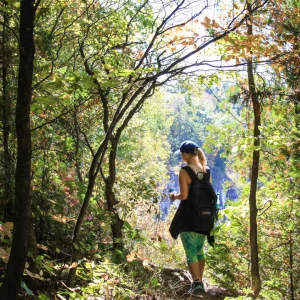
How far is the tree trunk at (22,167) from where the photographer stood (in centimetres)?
158

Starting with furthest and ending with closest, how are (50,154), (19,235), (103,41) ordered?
(103,41) < (50,154) < (19,235)

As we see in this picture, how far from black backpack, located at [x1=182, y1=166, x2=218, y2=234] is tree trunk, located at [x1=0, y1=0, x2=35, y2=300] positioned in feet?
7.67

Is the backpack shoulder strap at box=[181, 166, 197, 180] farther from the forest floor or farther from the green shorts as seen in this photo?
the forest floor

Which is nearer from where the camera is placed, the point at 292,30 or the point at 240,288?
the point at 292,30

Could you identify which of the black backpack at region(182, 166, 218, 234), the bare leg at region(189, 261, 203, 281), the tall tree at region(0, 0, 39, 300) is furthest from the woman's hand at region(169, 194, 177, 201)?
the tall tree at region(0, 0, 39, 300)

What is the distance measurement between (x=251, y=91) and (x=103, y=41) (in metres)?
1.48

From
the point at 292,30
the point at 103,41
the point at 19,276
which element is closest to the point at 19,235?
the point at 19,276

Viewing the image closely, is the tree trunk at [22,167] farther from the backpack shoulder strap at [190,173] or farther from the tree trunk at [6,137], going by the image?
the backpack shoulder strap at [190,173]

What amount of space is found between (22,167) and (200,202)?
2428 mm

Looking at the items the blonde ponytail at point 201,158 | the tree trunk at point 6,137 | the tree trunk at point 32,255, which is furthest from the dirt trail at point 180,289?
the tree trunk at point 6,137

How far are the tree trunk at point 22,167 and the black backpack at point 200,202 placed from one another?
2339 mm

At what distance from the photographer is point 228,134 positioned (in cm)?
407

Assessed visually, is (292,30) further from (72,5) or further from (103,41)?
(72,5)

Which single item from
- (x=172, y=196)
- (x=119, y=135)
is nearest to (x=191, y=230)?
(x=172, y=196)
